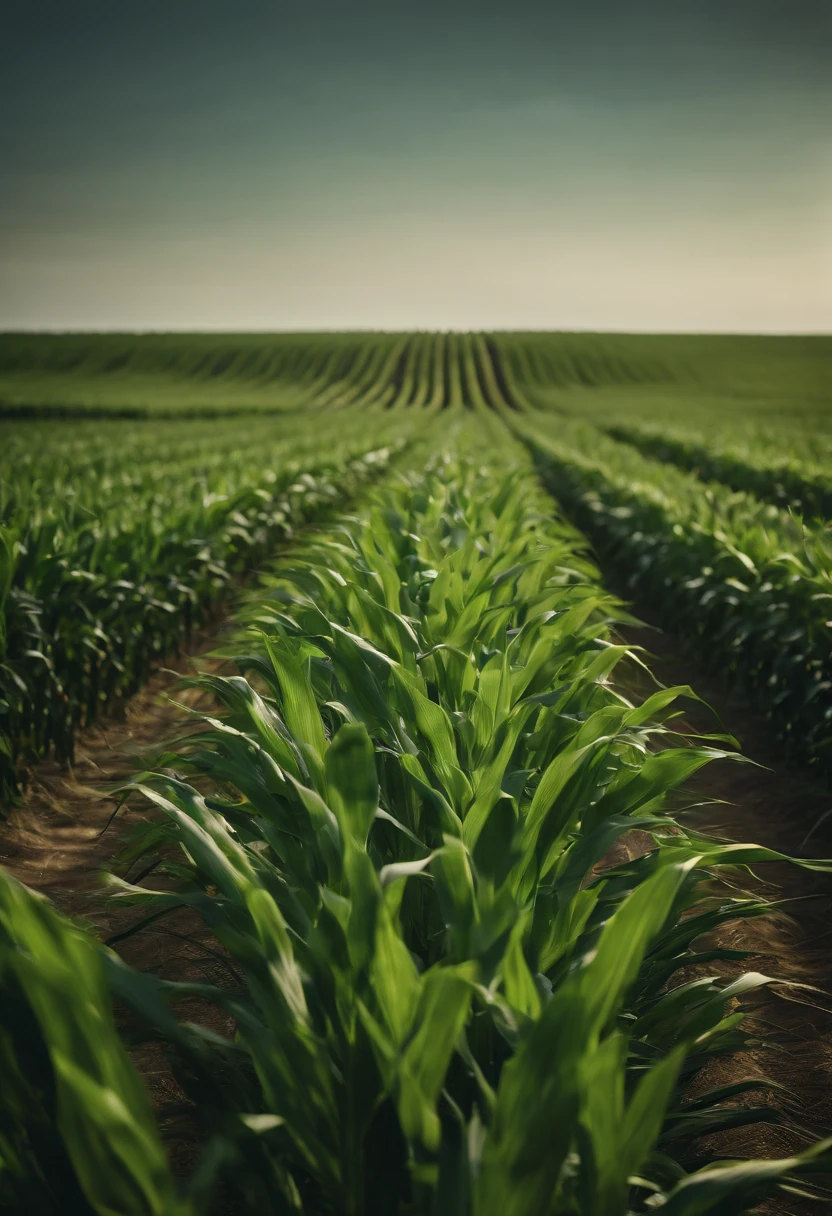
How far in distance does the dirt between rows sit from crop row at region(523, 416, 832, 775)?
31 centimetres

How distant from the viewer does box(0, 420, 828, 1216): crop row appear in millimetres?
1055

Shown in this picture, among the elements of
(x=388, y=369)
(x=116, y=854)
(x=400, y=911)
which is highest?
(x=388, y=369)

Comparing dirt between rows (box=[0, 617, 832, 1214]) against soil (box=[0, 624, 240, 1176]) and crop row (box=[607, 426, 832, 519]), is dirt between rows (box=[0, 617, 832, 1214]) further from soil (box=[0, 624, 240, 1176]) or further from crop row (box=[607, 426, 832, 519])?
crop row (box=[607, 426, 832, 519])

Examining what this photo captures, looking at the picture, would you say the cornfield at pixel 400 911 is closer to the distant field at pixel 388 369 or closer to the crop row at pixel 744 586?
the crop row at pixel 744 586

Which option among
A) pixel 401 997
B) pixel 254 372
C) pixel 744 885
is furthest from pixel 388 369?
pixel 401 997

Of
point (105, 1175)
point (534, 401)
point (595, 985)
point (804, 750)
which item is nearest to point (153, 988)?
point (105, 1175)

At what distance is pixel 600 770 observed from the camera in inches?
80.1

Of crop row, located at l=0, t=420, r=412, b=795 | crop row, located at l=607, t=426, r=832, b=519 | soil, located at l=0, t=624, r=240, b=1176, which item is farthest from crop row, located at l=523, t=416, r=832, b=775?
crop row, located at l=0, t=420, r=412, b=795

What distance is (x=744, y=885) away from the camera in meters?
3.21

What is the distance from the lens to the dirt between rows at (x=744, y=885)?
2.00 meters

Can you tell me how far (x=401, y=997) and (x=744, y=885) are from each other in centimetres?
238

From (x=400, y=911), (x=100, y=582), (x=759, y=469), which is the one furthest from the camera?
(x=759, y=469)

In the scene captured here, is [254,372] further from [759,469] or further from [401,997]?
[401,997]

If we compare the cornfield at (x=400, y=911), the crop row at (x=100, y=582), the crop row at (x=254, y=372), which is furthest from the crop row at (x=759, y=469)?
the crop row at (x=254, y=372)
